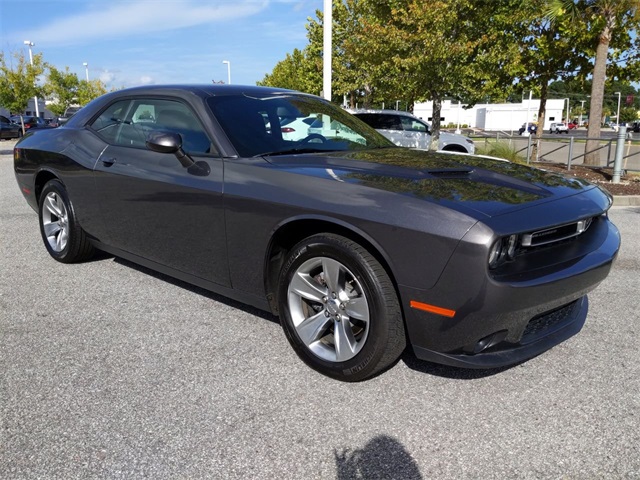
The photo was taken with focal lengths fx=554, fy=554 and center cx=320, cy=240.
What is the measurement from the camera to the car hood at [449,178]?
8.38 ft

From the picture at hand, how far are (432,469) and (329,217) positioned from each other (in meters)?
1.21

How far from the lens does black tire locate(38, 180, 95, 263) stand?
183 inches

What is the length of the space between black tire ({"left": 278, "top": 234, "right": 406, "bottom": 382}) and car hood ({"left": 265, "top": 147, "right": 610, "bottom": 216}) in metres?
0.38

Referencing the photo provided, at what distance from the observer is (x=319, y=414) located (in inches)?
101

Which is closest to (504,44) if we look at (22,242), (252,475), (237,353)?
(22,242)

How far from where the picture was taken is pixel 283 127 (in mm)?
3697

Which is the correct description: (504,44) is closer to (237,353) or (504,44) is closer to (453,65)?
(453,65)

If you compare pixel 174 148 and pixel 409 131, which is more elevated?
pixel 174 148

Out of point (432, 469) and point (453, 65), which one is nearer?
point (432, 469)

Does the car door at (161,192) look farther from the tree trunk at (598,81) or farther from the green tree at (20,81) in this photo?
the green tree at (20,81)

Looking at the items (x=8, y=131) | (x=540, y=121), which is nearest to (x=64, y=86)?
(x=8, y=131)

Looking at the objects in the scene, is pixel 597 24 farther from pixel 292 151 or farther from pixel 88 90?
pixel 88 90

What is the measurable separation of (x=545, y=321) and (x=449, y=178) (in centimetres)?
87

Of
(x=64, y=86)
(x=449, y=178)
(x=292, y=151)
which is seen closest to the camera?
(x=449, y=178)
